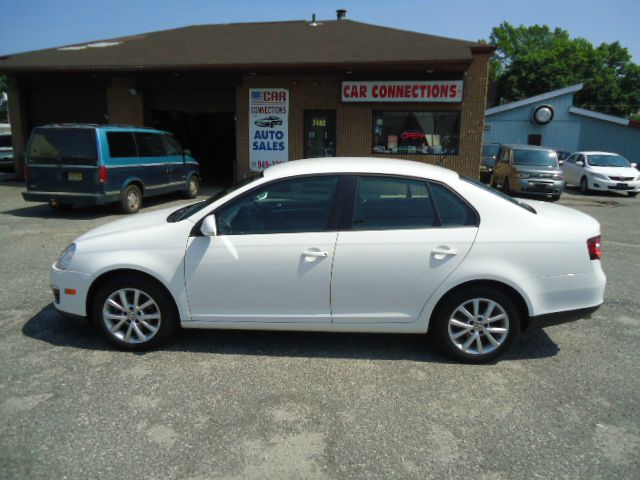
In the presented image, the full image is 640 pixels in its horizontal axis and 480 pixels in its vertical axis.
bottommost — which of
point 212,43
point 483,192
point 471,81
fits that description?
point 483,192

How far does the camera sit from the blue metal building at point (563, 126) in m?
29.2

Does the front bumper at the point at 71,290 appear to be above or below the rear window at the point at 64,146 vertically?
below

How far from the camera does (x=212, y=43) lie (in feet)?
56.8

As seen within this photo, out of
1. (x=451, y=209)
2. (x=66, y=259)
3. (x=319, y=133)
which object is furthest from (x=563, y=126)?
(x=66, y=259)

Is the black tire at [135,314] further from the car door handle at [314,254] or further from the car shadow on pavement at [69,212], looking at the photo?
the car shadow on pavement at [69,212]

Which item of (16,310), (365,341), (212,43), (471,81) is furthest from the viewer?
(212,43)

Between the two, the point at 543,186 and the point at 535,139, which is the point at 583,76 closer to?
the point at 535,139

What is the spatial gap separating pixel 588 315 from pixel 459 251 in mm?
1205

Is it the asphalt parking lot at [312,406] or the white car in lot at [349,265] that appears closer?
the asphalt parking lot at [312,406]

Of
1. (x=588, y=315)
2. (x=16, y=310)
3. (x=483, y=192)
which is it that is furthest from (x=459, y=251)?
(x=16, y=310)

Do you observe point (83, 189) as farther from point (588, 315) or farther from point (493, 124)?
point (493, 124)

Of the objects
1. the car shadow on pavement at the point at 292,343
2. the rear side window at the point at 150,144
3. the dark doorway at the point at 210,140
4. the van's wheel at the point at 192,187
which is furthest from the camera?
the dark doorway at the point at 210,140

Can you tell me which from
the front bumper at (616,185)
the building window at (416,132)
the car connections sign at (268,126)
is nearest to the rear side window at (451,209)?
the building window at (416,132)

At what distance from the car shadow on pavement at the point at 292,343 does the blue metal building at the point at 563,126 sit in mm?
28582
